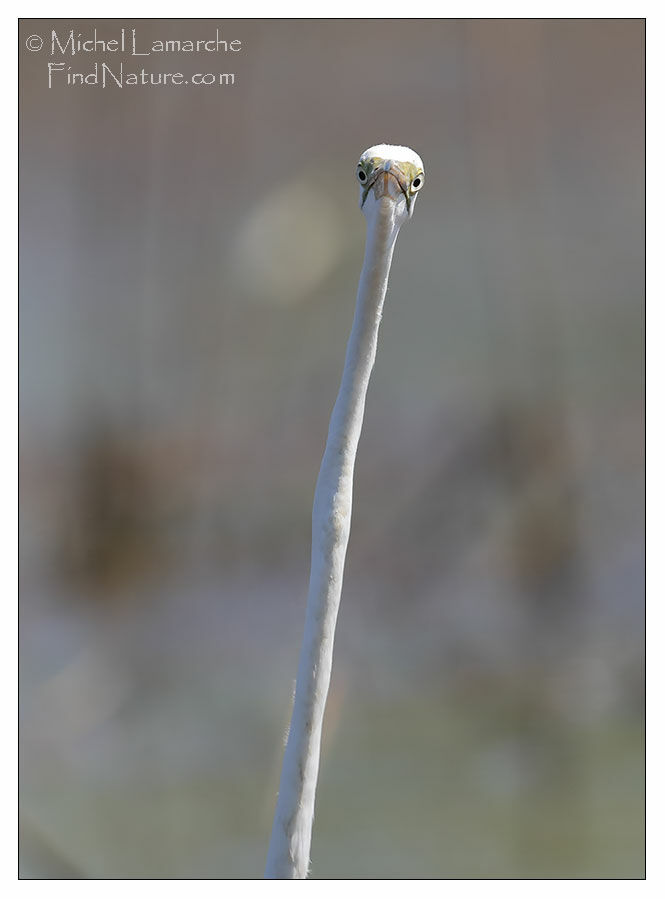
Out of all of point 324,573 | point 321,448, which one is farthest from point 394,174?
point 321,448

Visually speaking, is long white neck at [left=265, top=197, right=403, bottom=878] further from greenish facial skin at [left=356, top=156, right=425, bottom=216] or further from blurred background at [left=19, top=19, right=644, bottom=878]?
blurred background at [left=19, top=19, right=644, bottom=878]

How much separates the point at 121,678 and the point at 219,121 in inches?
46.9

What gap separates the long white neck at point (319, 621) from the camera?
1278 millimetres

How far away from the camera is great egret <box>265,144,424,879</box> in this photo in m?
1.28

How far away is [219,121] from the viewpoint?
2.00 meters

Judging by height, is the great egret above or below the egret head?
below

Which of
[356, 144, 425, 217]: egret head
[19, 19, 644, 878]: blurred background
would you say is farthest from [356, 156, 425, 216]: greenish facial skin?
[19, 19, 644, 878]: blurred background

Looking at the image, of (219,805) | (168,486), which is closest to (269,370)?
(168,486)

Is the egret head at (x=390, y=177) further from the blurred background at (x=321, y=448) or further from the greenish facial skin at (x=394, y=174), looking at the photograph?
the blurred background at (x=321, y=448)

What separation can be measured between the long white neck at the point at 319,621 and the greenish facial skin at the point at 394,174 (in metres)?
0.04

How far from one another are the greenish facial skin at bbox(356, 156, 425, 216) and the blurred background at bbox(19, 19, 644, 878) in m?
0.65

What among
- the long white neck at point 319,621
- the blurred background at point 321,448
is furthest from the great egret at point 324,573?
the blurred background at point 321,448
